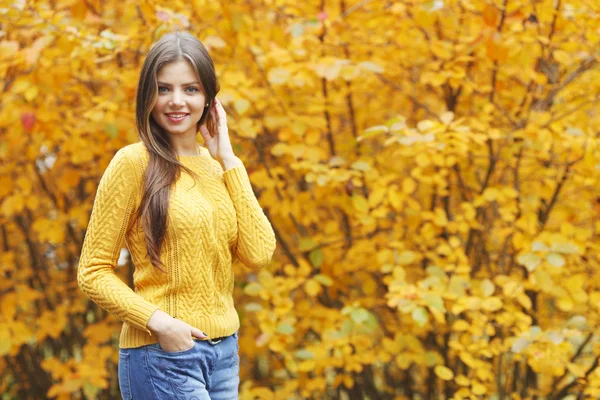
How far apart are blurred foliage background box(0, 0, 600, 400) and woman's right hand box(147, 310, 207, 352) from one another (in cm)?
125

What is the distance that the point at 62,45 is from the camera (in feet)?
9.53

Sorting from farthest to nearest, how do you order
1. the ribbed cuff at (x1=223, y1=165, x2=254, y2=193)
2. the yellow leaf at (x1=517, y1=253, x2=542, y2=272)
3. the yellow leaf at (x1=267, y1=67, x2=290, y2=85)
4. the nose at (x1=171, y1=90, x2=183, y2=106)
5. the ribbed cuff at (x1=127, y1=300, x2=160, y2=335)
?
the yellow leaf at (x1=267, y1=67, x2=290, y2=85) < the yellow leaf at (x1=517, y1=253, x2=542, y2=272) < the ribbed cuff at (x1=223, y1=165, x2=254, y2=193) < the nose at (x1=171, y1=90, x2=183, y2=106) < the ribbed cuff at (x1=127, y1=300, x2=160, y2=335)

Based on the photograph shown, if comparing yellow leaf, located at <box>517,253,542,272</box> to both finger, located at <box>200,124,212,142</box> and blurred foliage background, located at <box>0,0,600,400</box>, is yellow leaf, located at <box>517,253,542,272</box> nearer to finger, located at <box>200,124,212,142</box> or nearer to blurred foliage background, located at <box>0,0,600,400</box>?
blurred foliage background, located at <box>0,0,600,400</box>

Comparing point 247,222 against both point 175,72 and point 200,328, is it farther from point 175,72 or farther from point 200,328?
point 175,72

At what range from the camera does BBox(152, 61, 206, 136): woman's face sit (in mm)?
1698

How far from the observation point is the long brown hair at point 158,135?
1.62m

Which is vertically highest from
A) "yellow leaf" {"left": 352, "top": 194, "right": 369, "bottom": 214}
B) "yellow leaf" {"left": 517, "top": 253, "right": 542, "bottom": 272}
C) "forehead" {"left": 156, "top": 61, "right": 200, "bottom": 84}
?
"forehead" {"left": 156, "top": 61, "right": 200, "bottom": 84}

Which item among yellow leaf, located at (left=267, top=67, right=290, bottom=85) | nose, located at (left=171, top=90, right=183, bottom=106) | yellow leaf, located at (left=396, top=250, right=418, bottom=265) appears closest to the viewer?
nose, located at (left=171, top=90, right=183, bottom=106)

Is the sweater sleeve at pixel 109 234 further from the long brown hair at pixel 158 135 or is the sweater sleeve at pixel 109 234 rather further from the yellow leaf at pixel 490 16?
the yellow leaf at pixel 490 16

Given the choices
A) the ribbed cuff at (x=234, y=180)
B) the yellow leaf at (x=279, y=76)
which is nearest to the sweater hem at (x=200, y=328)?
the ribbed cuff at (x=234, y=180)

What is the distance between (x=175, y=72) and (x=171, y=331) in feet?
1.98

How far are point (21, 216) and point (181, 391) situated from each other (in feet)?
9.19

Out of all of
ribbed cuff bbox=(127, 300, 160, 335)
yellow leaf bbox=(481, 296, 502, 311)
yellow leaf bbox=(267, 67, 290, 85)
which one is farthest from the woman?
yellow leaf bbox=(481, 296, 502, 311)

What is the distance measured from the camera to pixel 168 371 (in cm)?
162
